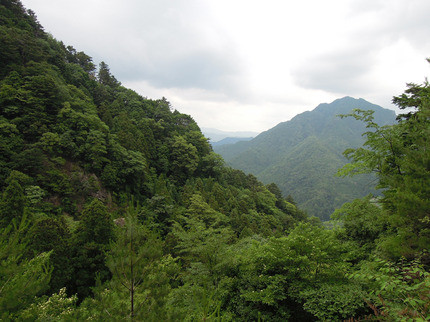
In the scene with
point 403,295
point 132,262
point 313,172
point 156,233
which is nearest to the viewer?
point 403,295

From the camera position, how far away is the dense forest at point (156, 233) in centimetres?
362

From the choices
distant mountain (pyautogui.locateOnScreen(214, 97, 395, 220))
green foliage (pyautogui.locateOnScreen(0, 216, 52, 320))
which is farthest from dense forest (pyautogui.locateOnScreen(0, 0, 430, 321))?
distant mountain (pyautogui.locateOnScreen(214, 97, 395, 220))

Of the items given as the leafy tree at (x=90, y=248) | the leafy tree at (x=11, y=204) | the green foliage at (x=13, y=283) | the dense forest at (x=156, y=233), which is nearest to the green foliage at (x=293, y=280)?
the dense forest at (x=156, y=233)

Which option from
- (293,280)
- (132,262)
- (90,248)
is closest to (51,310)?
(132,262)

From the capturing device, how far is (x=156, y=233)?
4.55 metres

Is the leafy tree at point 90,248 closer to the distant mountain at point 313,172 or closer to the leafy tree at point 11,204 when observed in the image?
the leafy tree at point 11,204

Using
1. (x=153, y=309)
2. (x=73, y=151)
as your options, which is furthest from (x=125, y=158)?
(x=153, y=309)

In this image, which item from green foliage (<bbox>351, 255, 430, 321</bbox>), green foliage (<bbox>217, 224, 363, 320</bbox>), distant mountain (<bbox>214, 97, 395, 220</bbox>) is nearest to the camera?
green foliage (<bbox>351, 255, 430, 321</bbox>)

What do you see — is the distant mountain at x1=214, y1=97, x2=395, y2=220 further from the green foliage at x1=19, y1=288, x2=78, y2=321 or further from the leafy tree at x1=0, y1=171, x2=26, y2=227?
the leafy tree at x1=0, y1=171, x2=26, y2=227

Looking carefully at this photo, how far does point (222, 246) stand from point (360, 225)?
5722mm

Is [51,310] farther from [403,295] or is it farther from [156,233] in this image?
[403,295]

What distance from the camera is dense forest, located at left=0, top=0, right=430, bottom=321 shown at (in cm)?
362

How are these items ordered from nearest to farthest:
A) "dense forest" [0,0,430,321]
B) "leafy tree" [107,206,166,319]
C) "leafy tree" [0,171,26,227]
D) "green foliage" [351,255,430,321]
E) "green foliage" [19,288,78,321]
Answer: "green foliage" [351,255,430,321], "green foliage" [19,288,78,321], "dense forest" [0,0,430,321], "leafy tree" [107,206,166,319], "leafy tree" [0,171,26,227]

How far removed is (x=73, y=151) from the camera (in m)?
18.6
